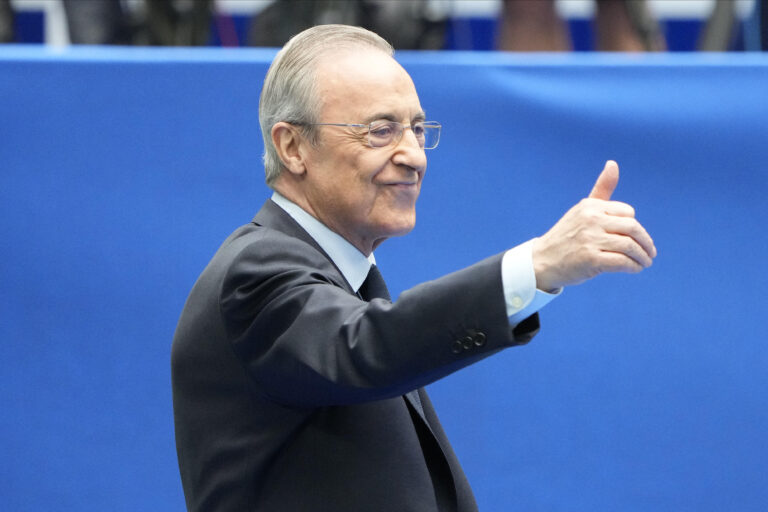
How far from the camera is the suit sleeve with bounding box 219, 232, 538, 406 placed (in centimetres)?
103

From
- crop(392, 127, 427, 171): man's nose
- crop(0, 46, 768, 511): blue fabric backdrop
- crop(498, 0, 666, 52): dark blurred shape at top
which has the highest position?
crop(392, 127, 427, 171): man's nose

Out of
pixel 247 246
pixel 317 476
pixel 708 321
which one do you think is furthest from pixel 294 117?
pixel 708 321

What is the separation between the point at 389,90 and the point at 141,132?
33.1 inches

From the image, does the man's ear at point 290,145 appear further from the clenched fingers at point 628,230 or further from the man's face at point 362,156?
the clenched fingers at point 628,230

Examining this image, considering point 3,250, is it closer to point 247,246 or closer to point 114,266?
point 114,266

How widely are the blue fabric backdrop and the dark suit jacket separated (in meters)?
0.77

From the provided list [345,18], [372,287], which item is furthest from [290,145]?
[345,18]

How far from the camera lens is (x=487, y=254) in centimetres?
212

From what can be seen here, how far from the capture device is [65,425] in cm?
212

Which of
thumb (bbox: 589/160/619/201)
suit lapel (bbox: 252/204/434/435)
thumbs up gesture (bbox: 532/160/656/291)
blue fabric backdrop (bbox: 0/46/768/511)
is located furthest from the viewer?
blue fabric backdrop (bbox: 0/46/768/511)

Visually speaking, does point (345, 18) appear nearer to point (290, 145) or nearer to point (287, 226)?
point (290, 145)

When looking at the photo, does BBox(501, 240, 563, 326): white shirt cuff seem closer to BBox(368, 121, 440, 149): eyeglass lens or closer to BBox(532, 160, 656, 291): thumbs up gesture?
BBox(532, 160, 656, 291): thumbs up gesture

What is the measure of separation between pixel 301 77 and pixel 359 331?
0.43 meters

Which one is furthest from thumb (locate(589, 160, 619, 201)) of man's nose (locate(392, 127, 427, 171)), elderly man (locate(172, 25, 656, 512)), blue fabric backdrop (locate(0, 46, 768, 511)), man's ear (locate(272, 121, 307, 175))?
blue fabric backdrop (locate(0, 46, 768, 511))
